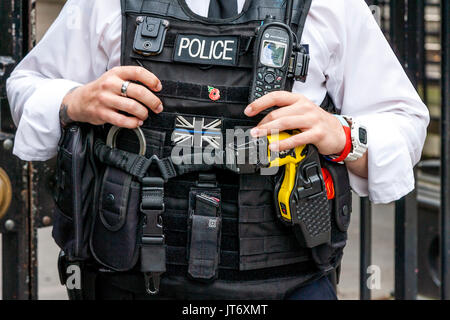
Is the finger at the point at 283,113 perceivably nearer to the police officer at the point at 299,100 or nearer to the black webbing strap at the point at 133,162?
the police officer at the point at 299,100

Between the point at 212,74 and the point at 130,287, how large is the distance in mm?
578

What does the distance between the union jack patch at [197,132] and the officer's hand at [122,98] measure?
7cm

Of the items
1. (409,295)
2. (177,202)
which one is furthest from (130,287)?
(409,295)

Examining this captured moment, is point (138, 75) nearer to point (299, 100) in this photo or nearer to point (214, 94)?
point (214, 94)

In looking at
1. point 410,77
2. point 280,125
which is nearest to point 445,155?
point 410,77

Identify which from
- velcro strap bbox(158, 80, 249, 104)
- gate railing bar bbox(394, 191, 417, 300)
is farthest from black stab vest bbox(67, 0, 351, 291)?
gate railing bar bbox(394, 191, 417, 300)

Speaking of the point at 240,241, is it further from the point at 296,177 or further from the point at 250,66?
the point at 250,66

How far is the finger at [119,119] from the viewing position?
59.1 inches

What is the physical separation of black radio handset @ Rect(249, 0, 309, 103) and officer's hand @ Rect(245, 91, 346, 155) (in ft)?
0.10

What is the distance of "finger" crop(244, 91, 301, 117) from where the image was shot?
1.44m

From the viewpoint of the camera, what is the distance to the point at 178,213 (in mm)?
1574

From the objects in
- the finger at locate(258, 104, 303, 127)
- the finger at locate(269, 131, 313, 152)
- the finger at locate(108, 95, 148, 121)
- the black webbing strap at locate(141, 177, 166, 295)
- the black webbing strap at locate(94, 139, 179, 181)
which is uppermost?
the finger at locate(108, 95, 148, 121)

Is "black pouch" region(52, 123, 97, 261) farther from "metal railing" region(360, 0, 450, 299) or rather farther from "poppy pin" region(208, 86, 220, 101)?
"metal railing" region(360, 0, 450, 299)

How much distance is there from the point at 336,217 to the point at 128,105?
600mm
